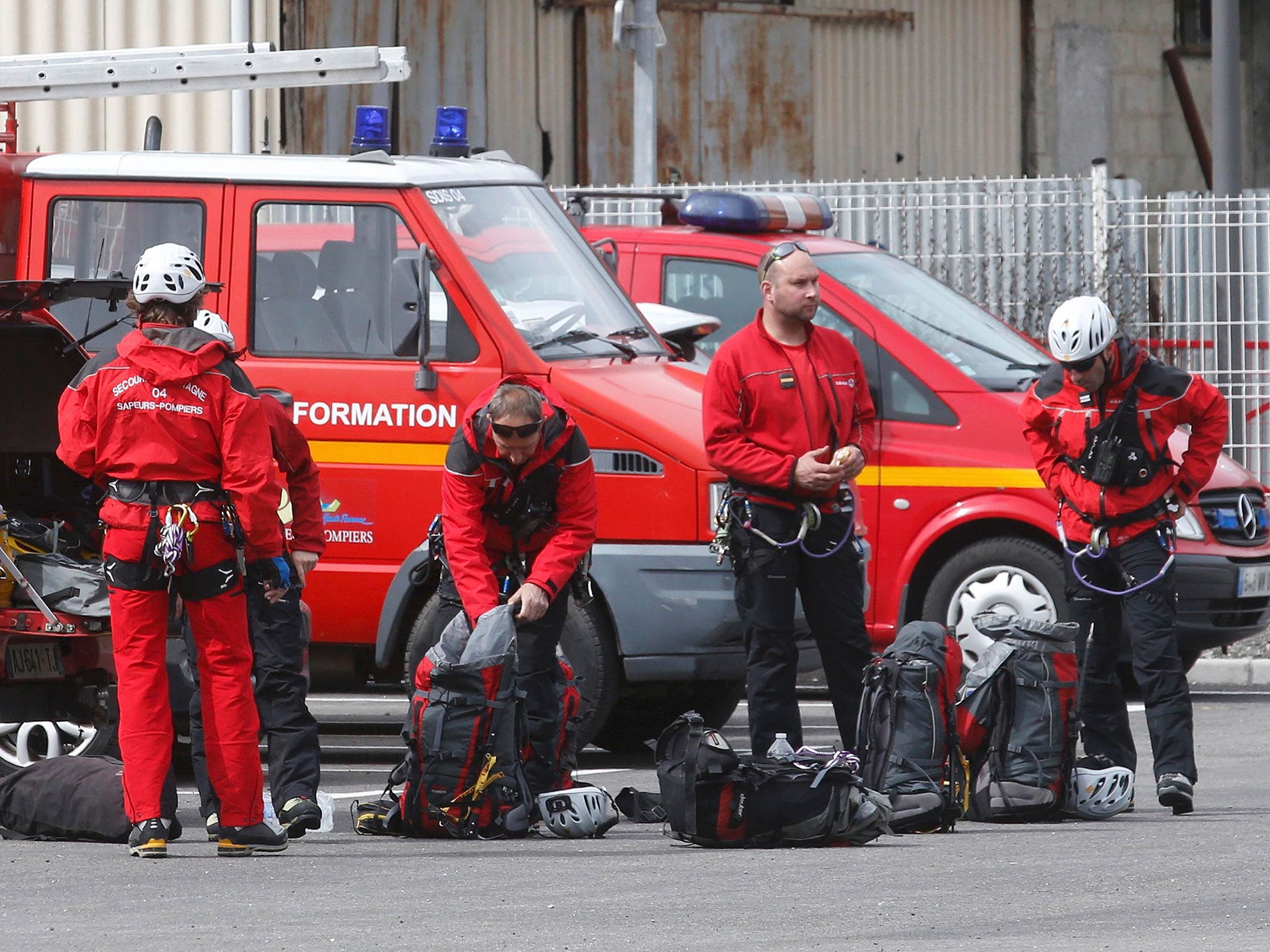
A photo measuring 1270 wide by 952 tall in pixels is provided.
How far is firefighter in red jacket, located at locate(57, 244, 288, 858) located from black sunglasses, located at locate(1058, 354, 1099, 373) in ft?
Answer: 9.23

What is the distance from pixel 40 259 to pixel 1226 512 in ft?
17.2

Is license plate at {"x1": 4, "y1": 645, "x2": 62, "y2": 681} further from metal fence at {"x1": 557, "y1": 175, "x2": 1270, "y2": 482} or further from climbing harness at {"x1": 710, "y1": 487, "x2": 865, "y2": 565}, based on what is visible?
metal fence at {"x1": 557, "y1": 175, "x2": 1270, "y2": 482}

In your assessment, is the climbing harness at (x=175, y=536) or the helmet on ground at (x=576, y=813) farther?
the helmet on ground at (x=576, y=813)

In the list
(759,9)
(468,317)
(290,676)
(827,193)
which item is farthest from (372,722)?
(759,9)

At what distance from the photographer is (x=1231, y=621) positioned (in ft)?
34.8

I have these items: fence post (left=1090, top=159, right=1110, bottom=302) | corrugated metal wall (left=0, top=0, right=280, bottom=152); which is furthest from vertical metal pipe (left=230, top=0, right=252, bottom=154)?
fence post (left=1090, top=159, right=1110, bottom=302)

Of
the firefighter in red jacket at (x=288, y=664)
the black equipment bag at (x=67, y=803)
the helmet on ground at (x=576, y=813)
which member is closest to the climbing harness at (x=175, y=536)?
the firefighter in red jacket at (x=288, y=664)

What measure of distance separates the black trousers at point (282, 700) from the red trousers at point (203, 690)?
458 mm

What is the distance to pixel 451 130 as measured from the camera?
9.96 meters

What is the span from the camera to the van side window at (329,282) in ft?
29.9

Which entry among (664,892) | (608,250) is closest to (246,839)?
(664,892)

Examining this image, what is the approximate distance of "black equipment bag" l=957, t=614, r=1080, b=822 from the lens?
7.76 m

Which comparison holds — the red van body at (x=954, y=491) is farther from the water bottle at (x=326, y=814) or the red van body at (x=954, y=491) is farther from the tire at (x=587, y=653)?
the water bottle at (x=326, y=814)

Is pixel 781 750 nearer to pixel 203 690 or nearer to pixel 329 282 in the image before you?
pixel 203 690
